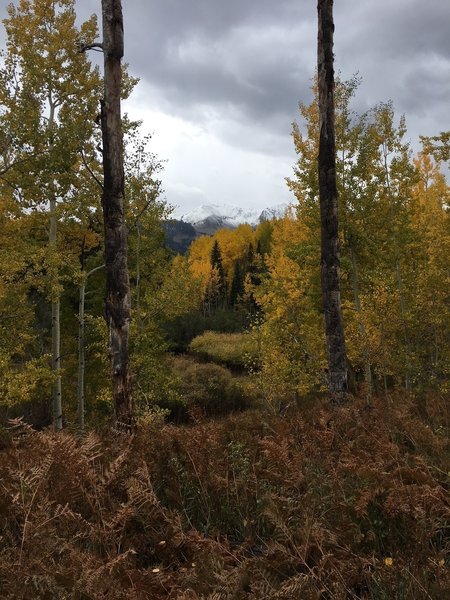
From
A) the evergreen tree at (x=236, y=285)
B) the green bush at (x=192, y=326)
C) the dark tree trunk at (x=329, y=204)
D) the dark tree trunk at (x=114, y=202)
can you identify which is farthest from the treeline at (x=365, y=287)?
the evergreen tree at (x=236, y=285)

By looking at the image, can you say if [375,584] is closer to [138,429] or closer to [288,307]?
[138,429]

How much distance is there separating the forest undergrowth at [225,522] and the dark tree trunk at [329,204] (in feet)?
9.10

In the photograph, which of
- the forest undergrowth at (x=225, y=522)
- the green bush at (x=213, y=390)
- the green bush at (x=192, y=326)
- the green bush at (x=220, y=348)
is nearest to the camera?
the forest undergrowth at (x=225, y=522)

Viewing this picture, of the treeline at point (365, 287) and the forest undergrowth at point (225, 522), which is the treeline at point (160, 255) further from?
the forest undergrowth at point (225, 522)

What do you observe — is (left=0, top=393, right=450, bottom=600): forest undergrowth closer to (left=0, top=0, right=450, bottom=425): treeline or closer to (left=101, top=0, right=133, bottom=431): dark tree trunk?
(left=101, top=0, right=133, bottom=431): dark tree trunk

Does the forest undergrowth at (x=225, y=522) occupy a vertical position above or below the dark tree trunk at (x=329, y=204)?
below

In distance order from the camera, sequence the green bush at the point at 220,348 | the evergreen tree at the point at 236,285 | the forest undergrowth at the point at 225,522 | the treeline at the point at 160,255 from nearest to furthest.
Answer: the forest undergrowth at the point at 225,522 < the treeline at the point at 160,255 < the green bush at the point at 220,348 < the evergreen tree at the point at 236,285

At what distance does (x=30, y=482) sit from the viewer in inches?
112

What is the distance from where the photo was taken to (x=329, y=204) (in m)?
7.48

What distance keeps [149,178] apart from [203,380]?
46.9 feet

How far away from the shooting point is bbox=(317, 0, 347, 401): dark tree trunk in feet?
24.0

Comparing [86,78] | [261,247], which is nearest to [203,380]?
[86,78]

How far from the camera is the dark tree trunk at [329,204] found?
287 inches

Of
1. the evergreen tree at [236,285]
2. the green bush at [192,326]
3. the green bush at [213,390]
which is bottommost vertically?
Answer: the green bush at [213,390]
